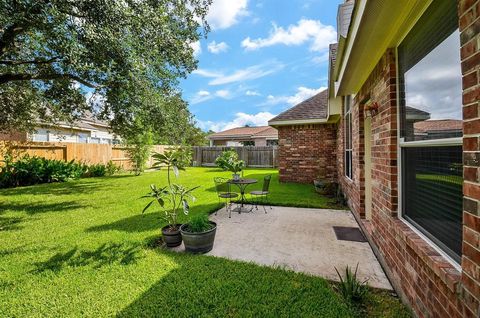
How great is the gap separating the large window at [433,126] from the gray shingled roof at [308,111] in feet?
25.4

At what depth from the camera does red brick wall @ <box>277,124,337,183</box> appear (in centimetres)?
1035

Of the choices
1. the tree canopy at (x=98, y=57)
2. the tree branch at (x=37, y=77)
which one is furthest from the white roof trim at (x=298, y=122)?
the tree branch at (x=37, y=77)

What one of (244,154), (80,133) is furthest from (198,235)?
(80,133)

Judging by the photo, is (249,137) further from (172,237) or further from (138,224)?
(172,237)

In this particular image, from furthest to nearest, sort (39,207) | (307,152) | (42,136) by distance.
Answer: (42,136) → (307,152) → (39,207)

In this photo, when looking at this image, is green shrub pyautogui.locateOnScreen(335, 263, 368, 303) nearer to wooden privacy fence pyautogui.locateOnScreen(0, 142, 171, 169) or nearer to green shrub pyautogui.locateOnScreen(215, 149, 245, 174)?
green shrub pyautogui.locateOnScreen(215, 149, 245, 174)

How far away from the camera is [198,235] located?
12.5 ft

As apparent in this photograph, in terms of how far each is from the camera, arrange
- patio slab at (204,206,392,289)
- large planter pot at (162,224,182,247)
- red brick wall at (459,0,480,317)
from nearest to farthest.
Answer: red brick wall at (459,0,480,317), patio slab at (204,206,392,289), large planter pot at (162,224,182,247)

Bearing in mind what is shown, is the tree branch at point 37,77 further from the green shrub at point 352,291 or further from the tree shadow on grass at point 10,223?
the green shrub at point 352,291

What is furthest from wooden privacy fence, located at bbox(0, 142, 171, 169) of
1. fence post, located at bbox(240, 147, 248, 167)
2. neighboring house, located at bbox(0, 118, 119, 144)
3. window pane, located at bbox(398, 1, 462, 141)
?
window pane, located at bbox(398, 1, 462, 141)

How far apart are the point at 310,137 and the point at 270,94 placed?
42650 millimetres

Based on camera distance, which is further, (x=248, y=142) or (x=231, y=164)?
(x=248, y=142)

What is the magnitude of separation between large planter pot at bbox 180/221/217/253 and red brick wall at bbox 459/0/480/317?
124 inches

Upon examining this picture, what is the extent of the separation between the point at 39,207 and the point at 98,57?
4886 millimetres
